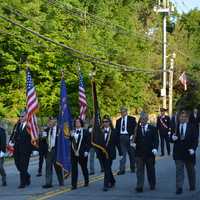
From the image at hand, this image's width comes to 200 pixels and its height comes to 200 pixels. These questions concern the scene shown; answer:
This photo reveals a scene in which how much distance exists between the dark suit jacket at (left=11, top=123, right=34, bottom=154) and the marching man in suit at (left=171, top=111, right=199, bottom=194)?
3894mm

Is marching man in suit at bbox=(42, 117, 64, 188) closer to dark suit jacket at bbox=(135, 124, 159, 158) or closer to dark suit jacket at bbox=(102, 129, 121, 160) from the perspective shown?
dark suit jacket at bbox=(102, 129, 121, 160)

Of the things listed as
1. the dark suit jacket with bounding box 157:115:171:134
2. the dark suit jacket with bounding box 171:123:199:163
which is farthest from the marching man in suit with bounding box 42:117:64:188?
the dark suit jacket with bounding box 157:115:171:134

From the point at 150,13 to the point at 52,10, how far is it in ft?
73.5

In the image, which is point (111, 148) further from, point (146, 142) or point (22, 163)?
point (22, 163)

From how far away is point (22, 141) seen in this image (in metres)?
15.6

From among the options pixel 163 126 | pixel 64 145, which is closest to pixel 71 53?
pixel 163 126

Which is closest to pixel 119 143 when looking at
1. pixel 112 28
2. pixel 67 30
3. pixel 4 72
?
pixel 4 72

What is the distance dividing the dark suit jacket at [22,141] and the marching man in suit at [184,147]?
389 cm

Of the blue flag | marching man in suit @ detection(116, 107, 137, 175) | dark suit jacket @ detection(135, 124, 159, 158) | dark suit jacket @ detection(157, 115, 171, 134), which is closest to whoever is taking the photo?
dark suit jacket @ detection(135, 124, 159, 158)

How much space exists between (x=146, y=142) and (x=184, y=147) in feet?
2.92

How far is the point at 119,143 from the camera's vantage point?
57.7 feet

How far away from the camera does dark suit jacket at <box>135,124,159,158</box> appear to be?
14023 mm

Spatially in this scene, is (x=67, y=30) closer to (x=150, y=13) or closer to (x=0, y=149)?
(x=150, y=13)

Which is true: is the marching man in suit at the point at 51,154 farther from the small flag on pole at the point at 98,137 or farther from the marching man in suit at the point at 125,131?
the marching man in suit at the point at 125,131
